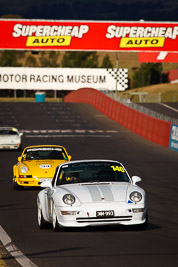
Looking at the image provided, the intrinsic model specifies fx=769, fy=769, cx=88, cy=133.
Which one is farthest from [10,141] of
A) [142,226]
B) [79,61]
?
[79,61]

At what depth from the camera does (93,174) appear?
42.4ft

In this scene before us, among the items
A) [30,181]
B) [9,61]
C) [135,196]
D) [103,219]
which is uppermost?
[9,61]

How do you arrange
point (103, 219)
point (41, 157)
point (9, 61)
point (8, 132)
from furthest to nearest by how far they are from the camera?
point (9, 61) < point (8, 132) < point (41, 157) < point (103, 219)

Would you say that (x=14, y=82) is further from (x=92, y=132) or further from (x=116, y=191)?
(x=116, y=191)

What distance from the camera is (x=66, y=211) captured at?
11.6 metres

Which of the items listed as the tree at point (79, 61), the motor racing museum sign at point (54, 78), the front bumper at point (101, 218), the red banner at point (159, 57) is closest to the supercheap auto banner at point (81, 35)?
the red banner at point (159, 57)

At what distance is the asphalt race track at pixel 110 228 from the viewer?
9.50 meters

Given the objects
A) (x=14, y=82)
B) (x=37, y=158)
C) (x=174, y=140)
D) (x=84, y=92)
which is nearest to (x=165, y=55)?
(x=84, y=92)

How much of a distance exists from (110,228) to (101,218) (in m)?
0.93

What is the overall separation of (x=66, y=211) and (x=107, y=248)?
1.55 m

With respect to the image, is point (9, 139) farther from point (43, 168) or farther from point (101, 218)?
point (101, 218)

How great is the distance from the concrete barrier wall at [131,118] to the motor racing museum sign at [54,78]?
3334 cm

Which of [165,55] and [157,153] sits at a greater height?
[165,55]

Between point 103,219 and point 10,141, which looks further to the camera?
point 10,141
